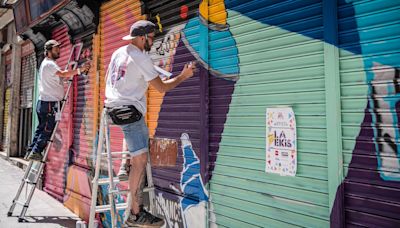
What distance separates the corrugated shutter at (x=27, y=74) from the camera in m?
10.9

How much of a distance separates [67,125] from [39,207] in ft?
6.14

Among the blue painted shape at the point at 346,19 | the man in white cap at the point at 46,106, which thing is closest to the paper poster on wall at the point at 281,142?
the blue painted shape at the point at 346,19

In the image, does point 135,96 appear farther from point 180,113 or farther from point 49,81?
point 49,81

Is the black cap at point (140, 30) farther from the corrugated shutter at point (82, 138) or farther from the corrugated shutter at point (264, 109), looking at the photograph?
the corrugated shutter at point (82, 138)

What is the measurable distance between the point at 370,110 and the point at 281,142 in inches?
32.1

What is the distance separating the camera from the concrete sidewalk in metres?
→ 5.56

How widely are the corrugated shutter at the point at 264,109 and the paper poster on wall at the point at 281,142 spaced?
2.1 inches

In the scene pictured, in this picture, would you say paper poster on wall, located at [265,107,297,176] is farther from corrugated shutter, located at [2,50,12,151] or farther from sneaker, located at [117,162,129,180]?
corrugated shutter, located at [2,50,12,151]

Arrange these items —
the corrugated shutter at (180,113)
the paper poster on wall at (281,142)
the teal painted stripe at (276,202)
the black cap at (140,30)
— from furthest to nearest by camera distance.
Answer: the corrugated shutter at (180,113), the black cap at (140,30), the paper poster on wall at (281,142), the teal painted stripe at (276,202)

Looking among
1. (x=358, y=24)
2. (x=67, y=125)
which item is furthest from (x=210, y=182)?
(x=67, y=125)

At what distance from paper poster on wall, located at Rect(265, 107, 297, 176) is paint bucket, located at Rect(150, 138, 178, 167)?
1.55 meters

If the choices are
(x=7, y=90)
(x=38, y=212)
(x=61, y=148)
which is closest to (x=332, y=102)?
(x=38, y=212)

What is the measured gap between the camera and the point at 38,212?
631cm

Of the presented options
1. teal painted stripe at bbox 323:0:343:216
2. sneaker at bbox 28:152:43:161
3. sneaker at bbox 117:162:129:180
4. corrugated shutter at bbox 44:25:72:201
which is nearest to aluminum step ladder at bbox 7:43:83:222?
sneaker at bbox 28:152:43:161
